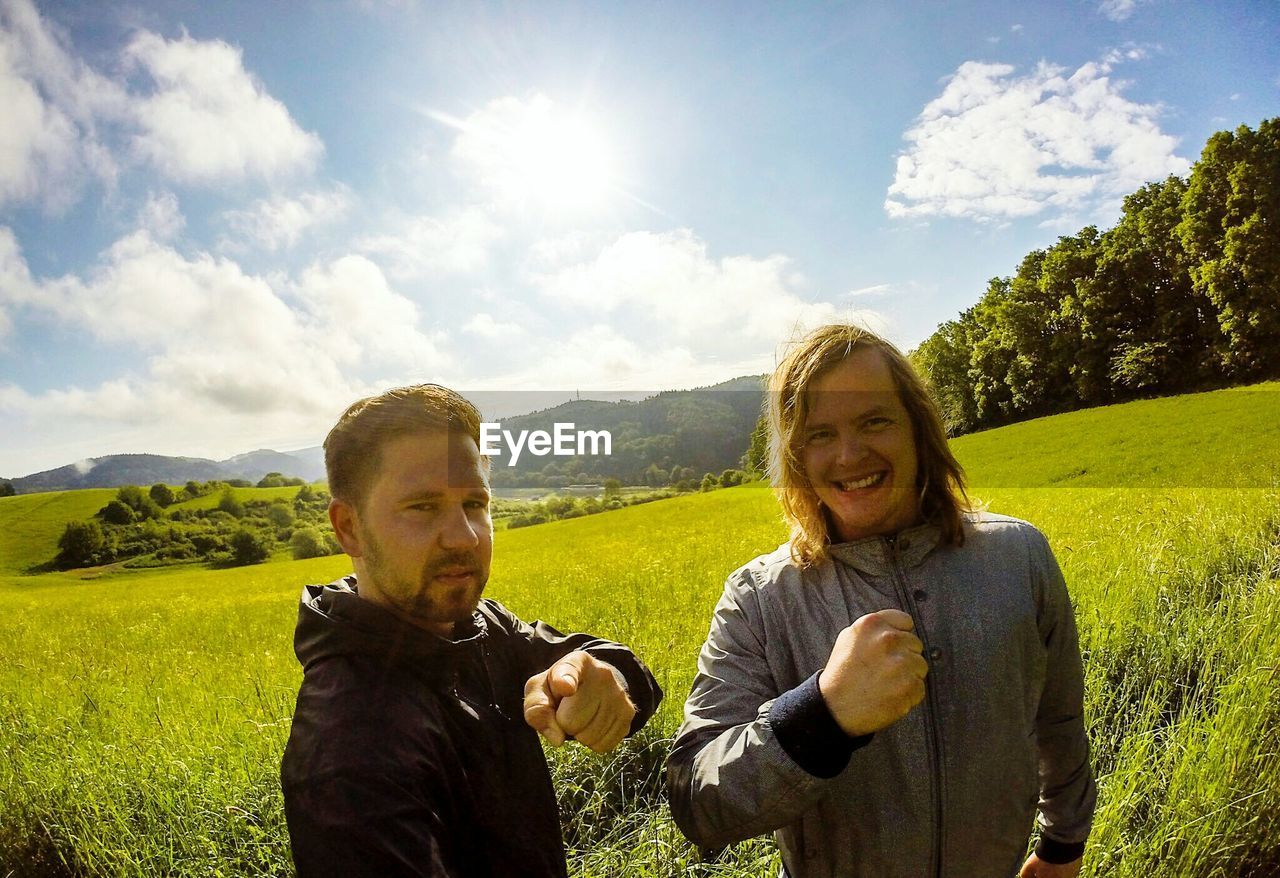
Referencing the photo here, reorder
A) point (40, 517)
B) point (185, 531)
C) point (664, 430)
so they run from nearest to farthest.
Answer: point (664, 430), point (185, 531), point (40, 517)

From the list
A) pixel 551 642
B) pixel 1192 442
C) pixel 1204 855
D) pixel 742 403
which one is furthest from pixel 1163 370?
pixel 551 642

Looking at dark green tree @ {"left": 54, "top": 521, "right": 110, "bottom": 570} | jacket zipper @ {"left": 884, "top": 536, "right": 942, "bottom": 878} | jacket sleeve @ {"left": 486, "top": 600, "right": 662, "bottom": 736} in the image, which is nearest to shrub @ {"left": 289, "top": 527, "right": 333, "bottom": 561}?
dark green tree @ {"left": 54, "top": 521, "right": 110, "bottom": 570}

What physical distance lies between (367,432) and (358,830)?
2.84 ft

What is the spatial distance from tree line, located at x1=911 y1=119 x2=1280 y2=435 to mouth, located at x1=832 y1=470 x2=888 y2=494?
3774 cm

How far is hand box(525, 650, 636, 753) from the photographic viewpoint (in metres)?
1.24

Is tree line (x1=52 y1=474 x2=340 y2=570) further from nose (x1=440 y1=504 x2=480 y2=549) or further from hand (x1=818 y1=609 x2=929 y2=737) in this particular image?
hand (x1=818 y1=609 x2=929 y2=737)

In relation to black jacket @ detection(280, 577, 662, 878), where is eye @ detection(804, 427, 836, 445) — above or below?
above


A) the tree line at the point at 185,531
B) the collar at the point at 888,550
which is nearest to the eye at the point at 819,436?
the collar at the point at 888,550

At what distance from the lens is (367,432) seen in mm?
1565

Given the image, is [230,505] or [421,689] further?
[230,505]

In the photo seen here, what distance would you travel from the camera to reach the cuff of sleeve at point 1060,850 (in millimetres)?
1952

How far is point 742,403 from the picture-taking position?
41781 mm

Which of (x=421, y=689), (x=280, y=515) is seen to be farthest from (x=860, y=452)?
(x=280, y=515)

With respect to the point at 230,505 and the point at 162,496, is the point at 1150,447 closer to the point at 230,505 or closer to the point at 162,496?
the point at 230,505
